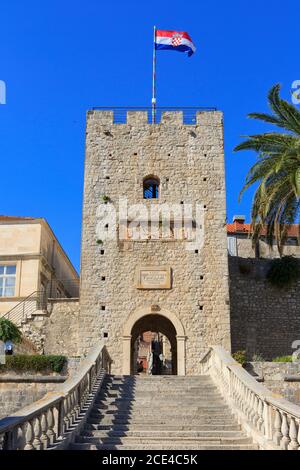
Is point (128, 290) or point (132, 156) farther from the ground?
point (132, 156)

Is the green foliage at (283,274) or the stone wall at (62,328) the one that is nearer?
the stone wall at (62,328)

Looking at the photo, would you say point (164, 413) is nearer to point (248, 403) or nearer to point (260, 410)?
point (248, 403)

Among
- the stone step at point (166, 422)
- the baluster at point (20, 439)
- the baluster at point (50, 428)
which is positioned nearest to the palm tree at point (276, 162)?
the stone step at point (166, 422)

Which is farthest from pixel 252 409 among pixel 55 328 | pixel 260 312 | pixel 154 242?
pixel 260 312

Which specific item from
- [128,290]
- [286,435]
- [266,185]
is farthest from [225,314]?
[286,435]

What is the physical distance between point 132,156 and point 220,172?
3514mm

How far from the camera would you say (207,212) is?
2138cm

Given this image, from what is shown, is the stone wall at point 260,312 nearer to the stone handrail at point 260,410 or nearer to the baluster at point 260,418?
the stone handrail at point 260,410

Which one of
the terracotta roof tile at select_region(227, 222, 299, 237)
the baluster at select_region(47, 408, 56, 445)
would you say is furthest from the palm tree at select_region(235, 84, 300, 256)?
the terracotta roof tile at select_region(227, 222, 299, 237)

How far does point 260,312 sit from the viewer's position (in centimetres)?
2409

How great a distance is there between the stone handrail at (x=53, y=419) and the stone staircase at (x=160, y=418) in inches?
9.5

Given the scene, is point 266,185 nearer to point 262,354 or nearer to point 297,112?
point 297,112

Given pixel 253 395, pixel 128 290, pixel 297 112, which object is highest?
pixel 297 112

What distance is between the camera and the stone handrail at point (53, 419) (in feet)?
22.5
